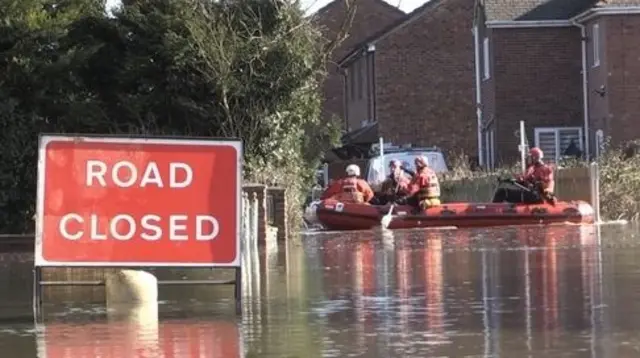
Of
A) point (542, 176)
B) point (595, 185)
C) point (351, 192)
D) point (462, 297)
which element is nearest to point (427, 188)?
point (351, 192)

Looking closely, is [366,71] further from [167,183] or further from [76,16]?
[167,183]

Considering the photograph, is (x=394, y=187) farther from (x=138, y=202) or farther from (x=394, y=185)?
(x=138, y=202)

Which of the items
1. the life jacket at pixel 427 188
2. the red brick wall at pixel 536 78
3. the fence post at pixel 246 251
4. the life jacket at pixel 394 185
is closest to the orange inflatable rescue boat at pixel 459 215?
the life jacket at pixel 427 188

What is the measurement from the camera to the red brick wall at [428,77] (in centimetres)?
5178

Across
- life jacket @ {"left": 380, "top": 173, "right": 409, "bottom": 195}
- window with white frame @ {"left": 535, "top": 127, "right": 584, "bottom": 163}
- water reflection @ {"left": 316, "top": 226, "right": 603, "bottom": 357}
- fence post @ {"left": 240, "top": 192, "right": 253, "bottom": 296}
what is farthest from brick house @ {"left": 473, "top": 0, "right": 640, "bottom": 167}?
fence post @ {"left": 240, "top": 192, "right": 253, "bottom": 296}

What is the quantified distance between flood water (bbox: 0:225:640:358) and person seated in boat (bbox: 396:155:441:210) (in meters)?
10.3

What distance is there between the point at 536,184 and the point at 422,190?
2.32m

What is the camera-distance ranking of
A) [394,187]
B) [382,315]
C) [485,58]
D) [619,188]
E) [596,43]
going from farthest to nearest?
[485,58] → [596,43] → [619,188] → [394,187] → [382,315]

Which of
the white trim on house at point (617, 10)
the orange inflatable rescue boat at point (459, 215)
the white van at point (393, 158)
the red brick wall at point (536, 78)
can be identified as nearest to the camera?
the orange inflatable rescue boat at point (459, 215)

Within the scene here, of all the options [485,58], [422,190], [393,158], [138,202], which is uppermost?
[485,58]

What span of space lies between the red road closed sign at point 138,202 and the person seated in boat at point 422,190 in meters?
16.2

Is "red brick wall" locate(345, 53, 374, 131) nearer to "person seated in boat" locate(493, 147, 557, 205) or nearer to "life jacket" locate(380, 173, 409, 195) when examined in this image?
"life jacket" locate(380, 173, 409, 195)

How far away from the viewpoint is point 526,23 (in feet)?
143

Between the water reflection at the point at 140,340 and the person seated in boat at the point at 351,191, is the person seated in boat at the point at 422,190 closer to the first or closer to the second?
the person seated in boat at the point at 351,191
